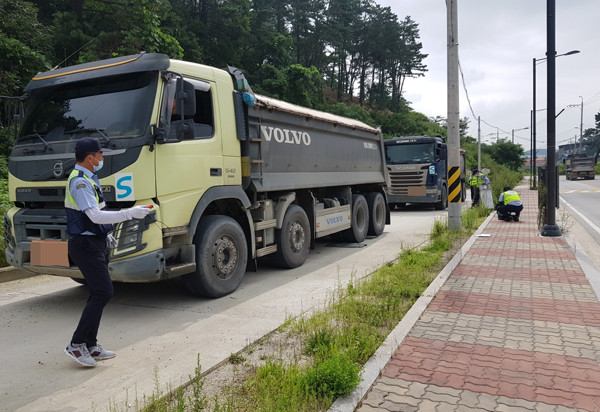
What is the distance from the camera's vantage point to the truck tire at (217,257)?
5.64 meters

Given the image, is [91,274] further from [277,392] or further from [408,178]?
[408,178]

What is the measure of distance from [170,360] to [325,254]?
561 cm

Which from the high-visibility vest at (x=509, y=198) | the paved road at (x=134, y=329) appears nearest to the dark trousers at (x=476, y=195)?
the high-visibility vest at (x=509, y=198)

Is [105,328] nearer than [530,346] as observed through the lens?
No

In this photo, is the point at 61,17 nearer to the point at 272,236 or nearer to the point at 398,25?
the point at 272,236

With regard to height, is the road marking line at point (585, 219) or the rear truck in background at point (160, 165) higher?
the rear truck in background at point (160, 165)

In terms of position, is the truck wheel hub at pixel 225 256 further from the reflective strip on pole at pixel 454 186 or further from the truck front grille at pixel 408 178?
the truck front grille at pixel 408 178

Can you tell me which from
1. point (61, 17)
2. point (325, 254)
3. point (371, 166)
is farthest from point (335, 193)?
point (61, 17)

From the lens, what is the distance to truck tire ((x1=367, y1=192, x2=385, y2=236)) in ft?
37.4

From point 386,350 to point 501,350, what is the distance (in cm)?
101

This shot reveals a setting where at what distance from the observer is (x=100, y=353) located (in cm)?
404

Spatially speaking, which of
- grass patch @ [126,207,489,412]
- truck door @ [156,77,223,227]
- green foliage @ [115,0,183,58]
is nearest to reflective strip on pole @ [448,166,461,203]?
grass patch @ [126,207,489,412]

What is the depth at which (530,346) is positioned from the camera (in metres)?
4.17

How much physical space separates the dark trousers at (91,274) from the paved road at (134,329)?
0.34m
